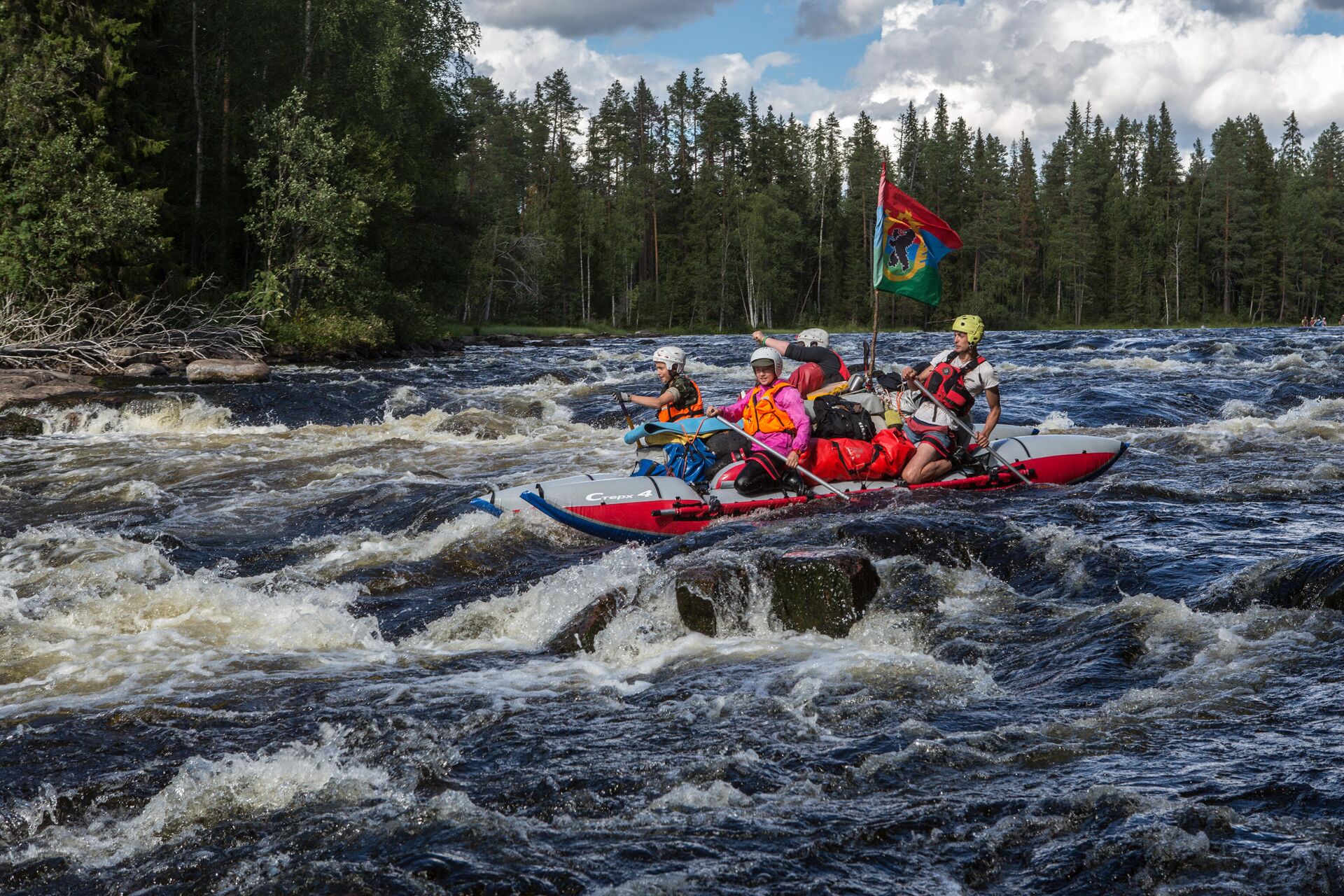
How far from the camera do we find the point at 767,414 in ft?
31.0

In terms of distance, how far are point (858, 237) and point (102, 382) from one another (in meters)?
54.3

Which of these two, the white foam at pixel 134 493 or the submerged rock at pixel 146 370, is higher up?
the submerged rock at pixel 146 370

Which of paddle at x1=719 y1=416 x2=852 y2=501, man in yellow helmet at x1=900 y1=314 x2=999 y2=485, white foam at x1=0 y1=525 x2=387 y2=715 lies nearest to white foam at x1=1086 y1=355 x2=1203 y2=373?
man in yellow helmet at x1=900 y1=314 x2=999 y2=485

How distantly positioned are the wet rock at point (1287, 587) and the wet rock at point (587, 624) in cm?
371

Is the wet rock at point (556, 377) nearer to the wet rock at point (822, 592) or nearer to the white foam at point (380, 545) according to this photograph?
the white foam at point (380, 545)

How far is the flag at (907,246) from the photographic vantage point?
1166 centimetres

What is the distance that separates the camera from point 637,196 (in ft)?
212

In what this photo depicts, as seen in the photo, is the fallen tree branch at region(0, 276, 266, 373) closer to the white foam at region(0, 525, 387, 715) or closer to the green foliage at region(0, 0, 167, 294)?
the green foliage at region(0, 0, 167, 294)

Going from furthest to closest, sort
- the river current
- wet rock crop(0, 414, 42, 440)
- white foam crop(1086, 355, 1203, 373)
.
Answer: white foam crop(1086, 355, 1203, 373)
wet rock crop(0, 414, 42, 440)
the river current

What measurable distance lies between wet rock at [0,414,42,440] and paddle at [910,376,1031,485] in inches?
516

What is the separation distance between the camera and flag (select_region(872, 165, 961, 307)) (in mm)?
11664

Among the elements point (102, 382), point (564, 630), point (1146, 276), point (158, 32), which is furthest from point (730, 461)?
point (1146, 276)

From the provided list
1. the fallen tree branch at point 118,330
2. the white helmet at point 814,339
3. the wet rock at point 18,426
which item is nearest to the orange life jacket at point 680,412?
the white helmet at point 814,339

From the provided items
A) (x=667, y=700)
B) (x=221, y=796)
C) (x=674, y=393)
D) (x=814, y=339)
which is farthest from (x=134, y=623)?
(x=814, y=339)
